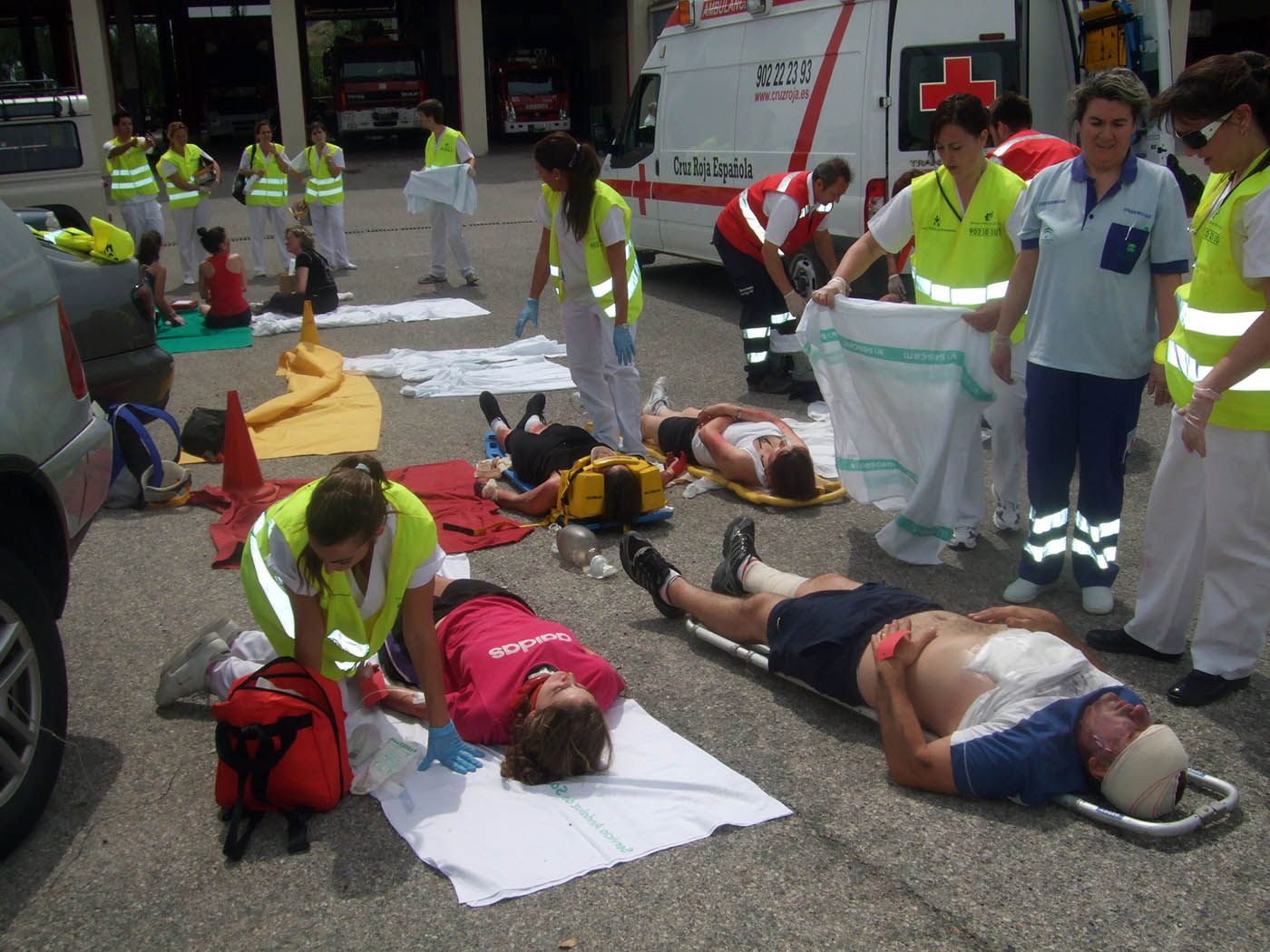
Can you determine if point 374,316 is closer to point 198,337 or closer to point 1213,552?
point 198,337

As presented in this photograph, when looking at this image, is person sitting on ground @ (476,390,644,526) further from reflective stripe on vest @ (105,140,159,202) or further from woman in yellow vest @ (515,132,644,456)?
reflective stripe on vest @ (105,140,159,202)

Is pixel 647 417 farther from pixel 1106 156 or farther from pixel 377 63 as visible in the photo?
pixel 377 63

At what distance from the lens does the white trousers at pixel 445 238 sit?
13781mm

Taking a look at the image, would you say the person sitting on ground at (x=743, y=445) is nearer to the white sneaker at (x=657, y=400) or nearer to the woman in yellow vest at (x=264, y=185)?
the white sneaker at (x=657, y=400)

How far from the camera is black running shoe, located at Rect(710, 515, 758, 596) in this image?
16.9 ft

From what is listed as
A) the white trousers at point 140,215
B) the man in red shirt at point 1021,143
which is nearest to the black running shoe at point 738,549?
the man in red shirt at point 1021,143

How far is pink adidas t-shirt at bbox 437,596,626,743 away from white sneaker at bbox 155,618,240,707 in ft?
2.58

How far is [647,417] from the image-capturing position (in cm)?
761

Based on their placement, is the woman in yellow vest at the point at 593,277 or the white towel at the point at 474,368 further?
the white towel at the point at 474,368

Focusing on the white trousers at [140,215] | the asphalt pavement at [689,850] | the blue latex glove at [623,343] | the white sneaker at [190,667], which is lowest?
the asphalt pavement at [689,850]

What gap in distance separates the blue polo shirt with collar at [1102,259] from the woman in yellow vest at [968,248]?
0.91 feet

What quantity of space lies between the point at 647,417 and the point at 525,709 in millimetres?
3866

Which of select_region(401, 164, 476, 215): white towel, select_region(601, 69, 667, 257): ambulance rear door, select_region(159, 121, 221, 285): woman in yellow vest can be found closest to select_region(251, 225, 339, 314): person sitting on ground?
select_region(401, 164, 476, 215): white towel

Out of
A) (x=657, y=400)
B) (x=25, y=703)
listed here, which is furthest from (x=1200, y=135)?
(x=657, y=400)
